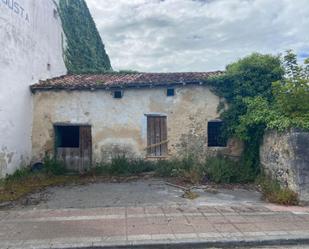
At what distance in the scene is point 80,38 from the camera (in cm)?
1756

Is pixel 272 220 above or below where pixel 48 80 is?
below

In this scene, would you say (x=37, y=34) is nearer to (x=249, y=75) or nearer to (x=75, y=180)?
(x=75, y=180)

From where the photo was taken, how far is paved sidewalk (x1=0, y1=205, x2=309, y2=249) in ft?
16.8

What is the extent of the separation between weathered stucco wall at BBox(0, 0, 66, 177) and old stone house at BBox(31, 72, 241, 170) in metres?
0.74

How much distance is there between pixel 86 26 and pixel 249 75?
12.7 metres

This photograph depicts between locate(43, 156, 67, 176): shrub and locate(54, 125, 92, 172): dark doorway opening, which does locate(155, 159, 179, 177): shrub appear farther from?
locate(43, 156, 67, 176): shrub

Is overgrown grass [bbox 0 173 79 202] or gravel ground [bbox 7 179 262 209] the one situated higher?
overgrown grass [bbox 0 173 79 202]

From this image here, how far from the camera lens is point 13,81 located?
32.9 ft

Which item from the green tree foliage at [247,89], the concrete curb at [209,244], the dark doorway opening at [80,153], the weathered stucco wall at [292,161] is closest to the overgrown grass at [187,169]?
the green tree foliage at [247,89]

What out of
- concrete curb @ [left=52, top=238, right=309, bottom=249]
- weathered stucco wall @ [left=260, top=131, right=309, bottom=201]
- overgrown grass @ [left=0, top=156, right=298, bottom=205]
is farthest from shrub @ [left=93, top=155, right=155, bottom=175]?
concrete curb @ [left=52, top=238, right=309, bottom=249]

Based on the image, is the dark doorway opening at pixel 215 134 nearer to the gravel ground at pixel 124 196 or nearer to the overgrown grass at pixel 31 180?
the gravel ground at pixel 124 196

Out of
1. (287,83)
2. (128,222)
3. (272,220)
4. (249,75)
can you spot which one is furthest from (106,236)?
(249,75)

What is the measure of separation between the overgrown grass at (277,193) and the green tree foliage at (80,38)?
36.4 feet

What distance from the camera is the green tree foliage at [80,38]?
15838 millimetres
